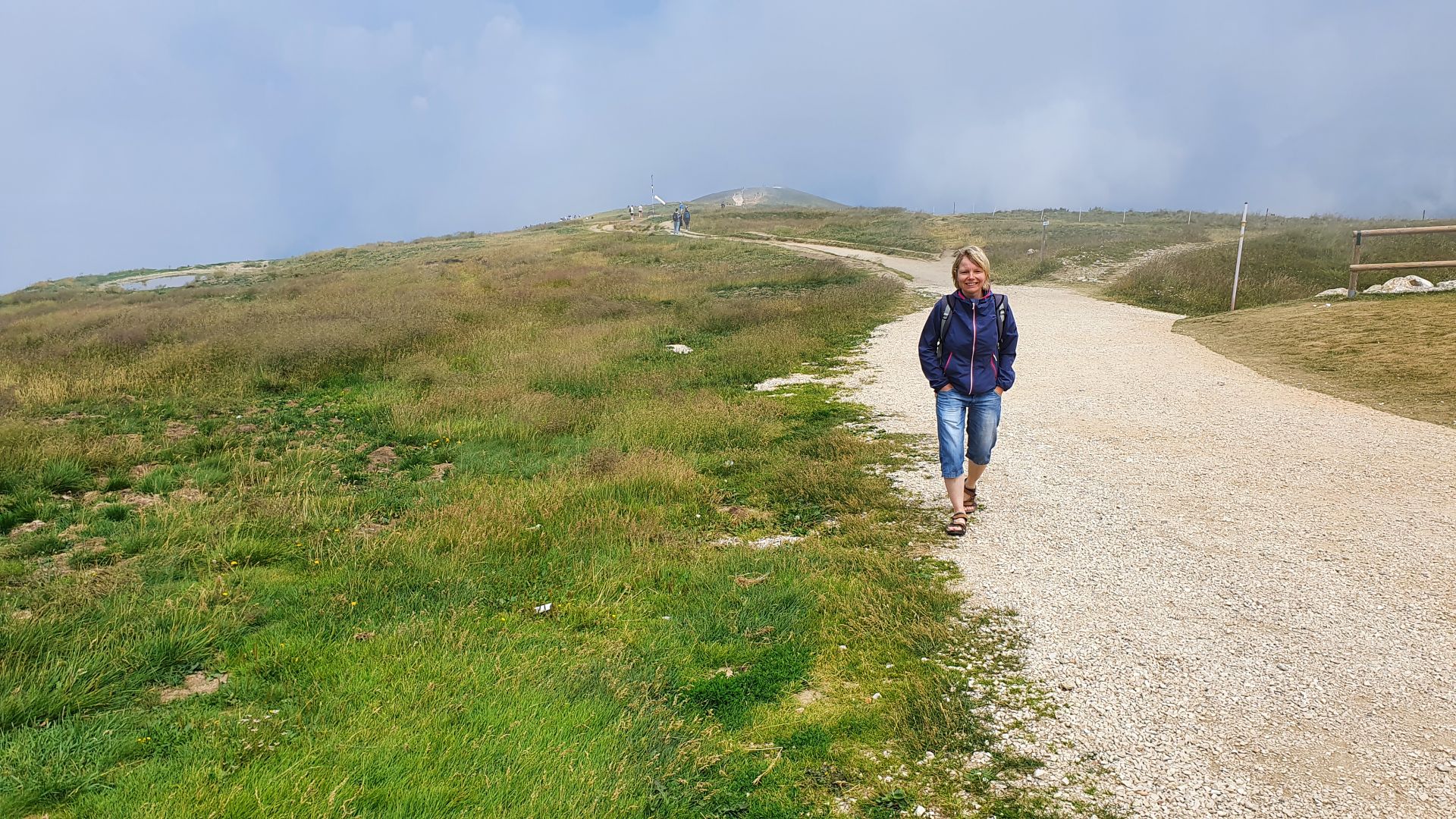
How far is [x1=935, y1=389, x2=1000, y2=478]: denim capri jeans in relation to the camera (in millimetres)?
6719

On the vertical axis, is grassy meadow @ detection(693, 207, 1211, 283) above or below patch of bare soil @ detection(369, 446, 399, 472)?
above

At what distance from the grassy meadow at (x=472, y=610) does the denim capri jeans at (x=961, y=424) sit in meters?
0.74

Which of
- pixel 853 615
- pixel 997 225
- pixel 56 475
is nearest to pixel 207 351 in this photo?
pixel 56 475

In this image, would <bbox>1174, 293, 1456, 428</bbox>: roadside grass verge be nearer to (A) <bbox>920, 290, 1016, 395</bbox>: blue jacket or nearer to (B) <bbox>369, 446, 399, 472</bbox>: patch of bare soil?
(A) <bbox>920, 290, 1016, 395</bbox>: blue jacket

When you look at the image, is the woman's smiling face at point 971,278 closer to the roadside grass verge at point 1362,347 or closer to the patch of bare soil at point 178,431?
the roadside grass verge at point 1362,347

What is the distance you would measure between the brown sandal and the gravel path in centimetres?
14

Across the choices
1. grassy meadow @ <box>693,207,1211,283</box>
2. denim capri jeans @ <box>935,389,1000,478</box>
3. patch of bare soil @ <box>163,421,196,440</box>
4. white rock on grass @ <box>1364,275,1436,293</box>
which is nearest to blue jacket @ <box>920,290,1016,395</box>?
denim capri jeans @ <box>935,389,1000,478</box>

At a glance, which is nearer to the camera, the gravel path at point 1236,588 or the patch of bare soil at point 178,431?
the gravel path at point 1236,588

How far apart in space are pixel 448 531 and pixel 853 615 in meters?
3.66

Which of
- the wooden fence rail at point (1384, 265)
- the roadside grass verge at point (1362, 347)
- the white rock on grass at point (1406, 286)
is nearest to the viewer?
the roadside grass verge at point (1362, 347)

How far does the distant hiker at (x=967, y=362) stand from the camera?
6570 millimetres

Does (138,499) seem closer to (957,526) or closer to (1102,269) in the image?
(957,526)

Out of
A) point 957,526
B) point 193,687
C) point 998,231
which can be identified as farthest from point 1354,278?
point 998,231

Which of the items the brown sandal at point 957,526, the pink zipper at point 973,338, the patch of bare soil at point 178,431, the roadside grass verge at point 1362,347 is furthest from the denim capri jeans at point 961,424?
the patch of bare soil at point 178,431
